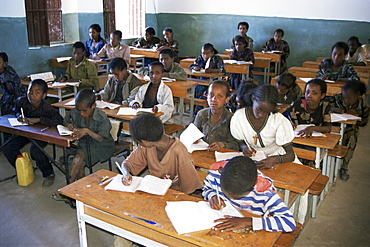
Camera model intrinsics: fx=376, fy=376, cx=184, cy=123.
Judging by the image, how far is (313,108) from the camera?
11.7ft

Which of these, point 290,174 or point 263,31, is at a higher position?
point 263,31

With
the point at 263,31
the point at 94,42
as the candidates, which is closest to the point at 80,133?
the point at 94,42

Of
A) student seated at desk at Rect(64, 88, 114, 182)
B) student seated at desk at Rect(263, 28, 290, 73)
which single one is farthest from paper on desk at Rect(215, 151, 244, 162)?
student seated at desk at Rect(263, 28, 290, 73)

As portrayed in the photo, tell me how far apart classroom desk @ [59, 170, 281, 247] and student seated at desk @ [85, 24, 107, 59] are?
18.7ft

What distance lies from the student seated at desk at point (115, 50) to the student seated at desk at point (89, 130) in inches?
152

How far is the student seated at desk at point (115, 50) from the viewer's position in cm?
726

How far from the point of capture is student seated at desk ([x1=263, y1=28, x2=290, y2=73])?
8508 millimetres

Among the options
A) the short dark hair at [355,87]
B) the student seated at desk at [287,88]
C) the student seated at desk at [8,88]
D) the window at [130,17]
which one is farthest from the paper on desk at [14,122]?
the window at [130,17]

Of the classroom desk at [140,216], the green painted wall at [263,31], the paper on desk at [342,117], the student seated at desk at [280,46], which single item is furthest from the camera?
the student seated at desk at [280,46]

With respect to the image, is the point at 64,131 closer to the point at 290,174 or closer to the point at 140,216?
the point at 140,216

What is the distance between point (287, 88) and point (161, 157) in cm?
243

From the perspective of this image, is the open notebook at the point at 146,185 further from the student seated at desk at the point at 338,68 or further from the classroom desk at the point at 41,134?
the student seated at desk at the point at 338,68

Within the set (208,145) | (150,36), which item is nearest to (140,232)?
(208,145)

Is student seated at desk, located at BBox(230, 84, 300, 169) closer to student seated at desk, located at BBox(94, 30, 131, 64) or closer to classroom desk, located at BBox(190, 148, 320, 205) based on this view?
classroom desk, located at BBox(190, 148, 320, 205)
